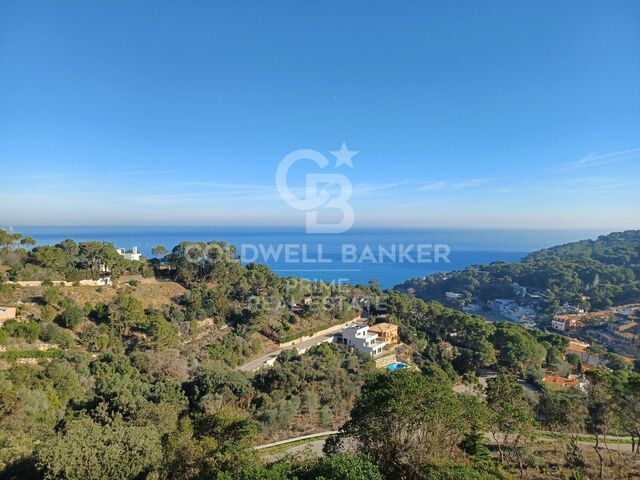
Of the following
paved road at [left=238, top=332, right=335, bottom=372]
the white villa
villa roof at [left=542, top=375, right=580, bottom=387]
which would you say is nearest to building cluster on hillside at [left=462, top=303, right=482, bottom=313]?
villa roof at [left=542, top=375, right=580, bottom=387]

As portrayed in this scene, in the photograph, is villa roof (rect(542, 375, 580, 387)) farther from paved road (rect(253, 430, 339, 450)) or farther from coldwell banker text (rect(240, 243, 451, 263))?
coldwell banker text (rect(240, 243, 451, 263))

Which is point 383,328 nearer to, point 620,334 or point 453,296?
point 620,334

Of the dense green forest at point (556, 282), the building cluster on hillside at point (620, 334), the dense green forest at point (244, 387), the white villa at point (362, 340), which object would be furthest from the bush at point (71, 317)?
the dense green forest at point (556, 282)

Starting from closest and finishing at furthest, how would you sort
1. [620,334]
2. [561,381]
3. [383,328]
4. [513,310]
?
[561,381], [383,328], [620,334], [513,310]

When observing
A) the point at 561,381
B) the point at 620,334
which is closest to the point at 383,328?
the point at 561,381

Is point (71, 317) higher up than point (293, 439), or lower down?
higher up

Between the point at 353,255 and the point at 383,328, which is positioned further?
the point at 353,255

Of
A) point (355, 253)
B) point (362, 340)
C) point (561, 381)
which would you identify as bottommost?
point (561, 381)
